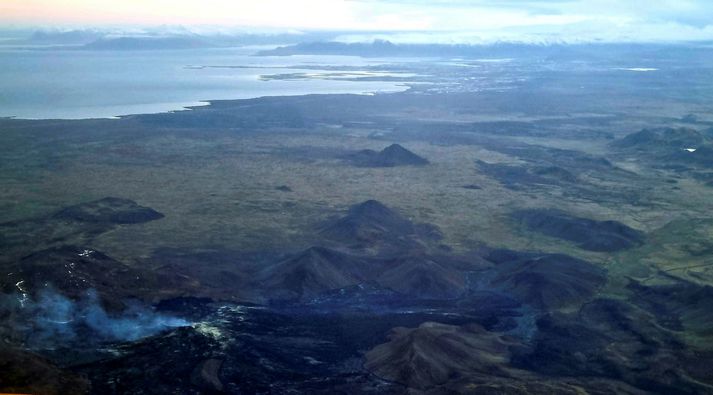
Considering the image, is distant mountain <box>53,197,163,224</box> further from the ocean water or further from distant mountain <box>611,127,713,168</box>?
the ocean water

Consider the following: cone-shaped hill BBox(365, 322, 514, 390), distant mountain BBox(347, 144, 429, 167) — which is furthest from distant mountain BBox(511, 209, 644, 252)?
distant mountain BBox(347, 144, 429, 167)

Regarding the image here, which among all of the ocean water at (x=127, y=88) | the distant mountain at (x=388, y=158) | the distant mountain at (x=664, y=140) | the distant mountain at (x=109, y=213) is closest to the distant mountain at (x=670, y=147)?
the distant mountain at (x=664, y=140)

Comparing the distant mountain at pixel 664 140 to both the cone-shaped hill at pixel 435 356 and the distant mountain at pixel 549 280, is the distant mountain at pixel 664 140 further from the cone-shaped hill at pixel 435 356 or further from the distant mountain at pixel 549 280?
the cone-shaped hill at pixel 435 356

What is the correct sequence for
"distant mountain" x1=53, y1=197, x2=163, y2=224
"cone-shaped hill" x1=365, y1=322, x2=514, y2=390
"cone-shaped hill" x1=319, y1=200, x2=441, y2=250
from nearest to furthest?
"cone-shaped hill" x1=365, y1=322, x2=514, y2=390 < "cone-shaped hill" x1=319, y1=200, x2=441, y2=250 < "distant mountain" x1=53, y1=197, x2=163, y2=224

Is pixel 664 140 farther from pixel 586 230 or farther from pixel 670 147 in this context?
pixel 586 230

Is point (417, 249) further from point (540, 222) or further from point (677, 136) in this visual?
point (677, 136)

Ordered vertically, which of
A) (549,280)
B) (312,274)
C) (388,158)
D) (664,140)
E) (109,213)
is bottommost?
(388,158)

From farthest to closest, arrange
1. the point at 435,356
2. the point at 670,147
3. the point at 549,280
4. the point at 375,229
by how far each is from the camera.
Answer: the point at 670,147 → the point at 375,229 → the point at 549,280 → the point at 435,356

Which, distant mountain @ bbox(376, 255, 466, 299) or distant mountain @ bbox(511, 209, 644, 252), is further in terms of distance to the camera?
distant mountain @ bbox(511, 209, 644, 252)

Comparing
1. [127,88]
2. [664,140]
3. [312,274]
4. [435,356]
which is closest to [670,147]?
[664,140]
